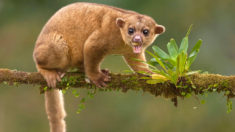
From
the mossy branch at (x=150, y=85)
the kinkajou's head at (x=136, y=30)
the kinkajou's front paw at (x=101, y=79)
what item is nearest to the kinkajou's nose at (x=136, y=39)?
the kinkajou's head at (x=136, y=30)

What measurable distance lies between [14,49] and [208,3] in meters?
4.99

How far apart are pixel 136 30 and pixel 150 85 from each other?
639 mm

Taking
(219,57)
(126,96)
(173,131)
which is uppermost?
(219,57)

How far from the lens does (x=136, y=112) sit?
9.99 metres

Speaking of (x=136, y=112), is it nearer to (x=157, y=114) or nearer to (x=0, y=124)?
(x=157, y=114)

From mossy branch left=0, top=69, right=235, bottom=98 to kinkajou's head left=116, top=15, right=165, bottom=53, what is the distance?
0.36 m

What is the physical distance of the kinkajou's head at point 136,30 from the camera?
465 centimetres

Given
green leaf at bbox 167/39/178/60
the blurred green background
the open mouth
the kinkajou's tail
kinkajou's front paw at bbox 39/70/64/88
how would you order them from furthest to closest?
the blurred green background < the kinkajou's tail < kinkajou's front paw at bbox 39/70/64/88 < the open mouth < green leaf at bbox 167/39/178/60

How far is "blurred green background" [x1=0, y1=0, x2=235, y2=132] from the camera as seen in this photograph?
9680mm

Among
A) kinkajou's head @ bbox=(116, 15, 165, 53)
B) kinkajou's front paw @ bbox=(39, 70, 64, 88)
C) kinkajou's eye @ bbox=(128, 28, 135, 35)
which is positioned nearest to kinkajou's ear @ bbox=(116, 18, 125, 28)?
kinkajou's head @ bbox=(116, 15, 165, 53)

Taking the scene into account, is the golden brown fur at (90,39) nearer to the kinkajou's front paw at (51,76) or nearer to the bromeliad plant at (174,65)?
the kinkajou's front paw at (51,76)

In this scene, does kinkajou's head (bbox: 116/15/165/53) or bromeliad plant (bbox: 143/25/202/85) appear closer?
bromeliad plant (bbox: 143/25/202/85)

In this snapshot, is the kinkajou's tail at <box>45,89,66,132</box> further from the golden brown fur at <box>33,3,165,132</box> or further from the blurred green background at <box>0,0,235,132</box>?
the blurred green background at <box>0,0,235,132</box>

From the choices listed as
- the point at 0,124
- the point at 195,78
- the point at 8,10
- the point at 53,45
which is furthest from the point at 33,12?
the point at 195,78
